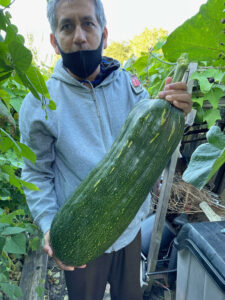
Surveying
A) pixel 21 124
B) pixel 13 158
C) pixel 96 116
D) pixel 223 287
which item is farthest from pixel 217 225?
pixel 13 158

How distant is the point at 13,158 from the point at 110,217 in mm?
1038

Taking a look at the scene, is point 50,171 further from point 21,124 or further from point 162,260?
point 162,260

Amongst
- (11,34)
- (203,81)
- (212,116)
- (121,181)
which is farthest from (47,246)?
(212,116)

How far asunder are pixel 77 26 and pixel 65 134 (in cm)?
52

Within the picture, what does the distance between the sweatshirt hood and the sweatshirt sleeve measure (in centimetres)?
21

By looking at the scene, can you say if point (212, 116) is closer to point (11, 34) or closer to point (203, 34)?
point (203, 34)

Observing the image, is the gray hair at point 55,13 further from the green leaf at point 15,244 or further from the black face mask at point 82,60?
the green leaf at point 15,244

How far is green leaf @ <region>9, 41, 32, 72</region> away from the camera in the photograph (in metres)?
0.48

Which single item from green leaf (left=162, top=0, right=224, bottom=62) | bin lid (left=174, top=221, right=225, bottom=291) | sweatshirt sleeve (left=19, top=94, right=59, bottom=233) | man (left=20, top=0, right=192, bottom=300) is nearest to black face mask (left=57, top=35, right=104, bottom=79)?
man (left=20, top=0, right=192, bottom=300)

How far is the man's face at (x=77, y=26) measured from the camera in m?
1.15

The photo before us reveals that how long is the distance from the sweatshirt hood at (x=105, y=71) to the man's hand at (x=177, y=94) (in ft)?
1.58

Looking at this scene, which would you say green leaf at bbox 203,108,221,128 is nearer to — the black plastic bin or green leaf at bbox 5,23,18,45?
the black plastic bin

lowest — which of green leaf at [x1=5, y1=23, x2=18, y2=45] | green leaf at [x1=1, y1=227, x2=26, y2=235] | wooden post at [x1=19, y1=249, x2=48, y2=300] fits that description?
wooden post at [x1=19, y1=249, x2=48, y2=300]

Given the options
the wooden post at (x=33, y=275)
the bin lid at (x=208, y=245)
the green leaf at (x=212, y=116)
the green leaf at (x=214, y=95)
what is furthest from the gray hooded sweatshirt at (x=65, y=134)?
the wooden post at (x=33, y=275)
